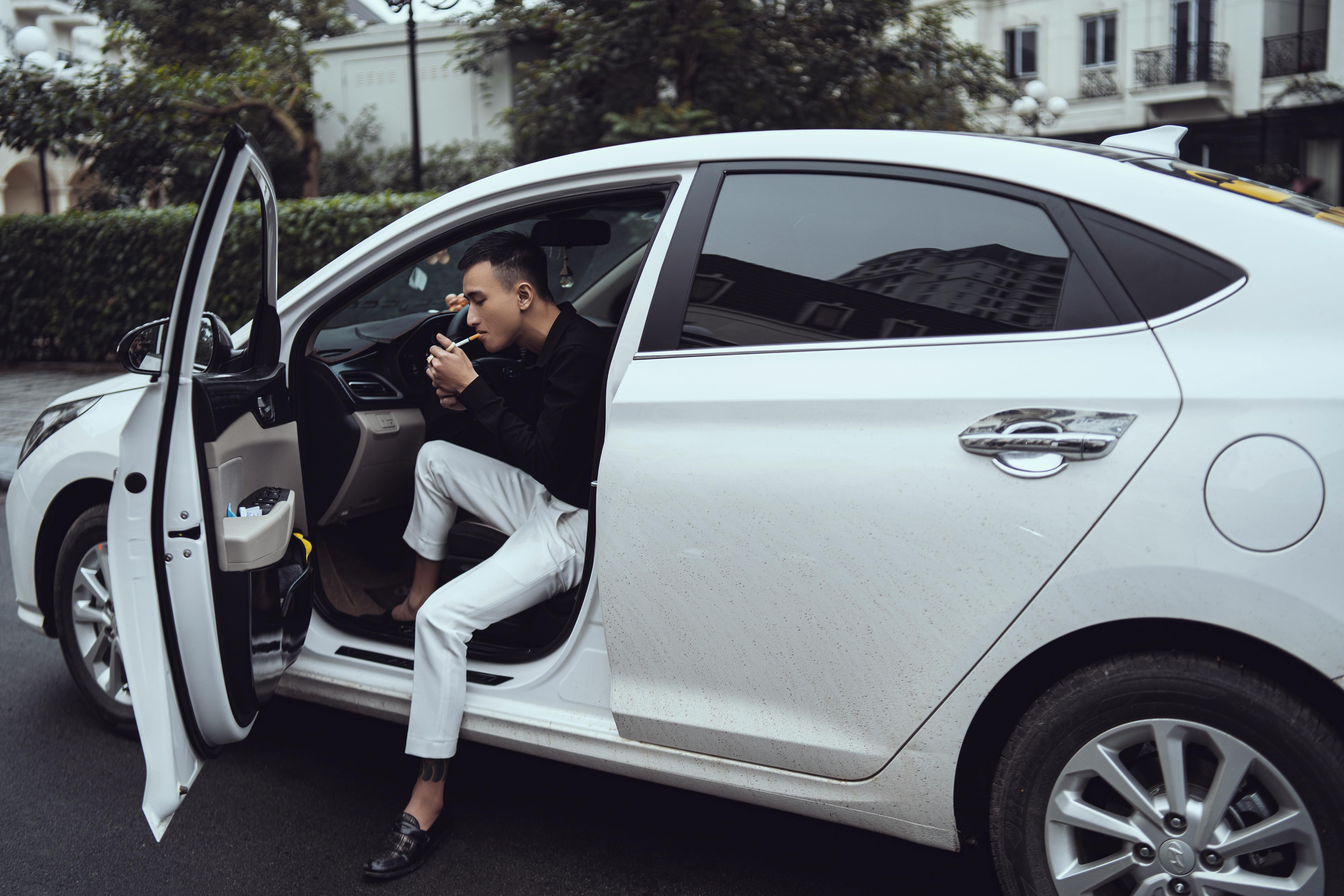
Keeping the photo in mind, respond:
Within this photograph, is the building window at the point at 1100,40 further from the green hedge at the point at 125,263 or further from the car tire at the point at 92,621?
the car tire at the point at 92,621

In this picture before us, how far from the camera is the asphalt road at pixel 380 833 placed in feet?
7.94

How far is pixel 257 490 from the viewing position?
251 cm

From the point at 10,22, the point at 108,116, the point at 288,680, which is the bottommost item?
the point at 288,680

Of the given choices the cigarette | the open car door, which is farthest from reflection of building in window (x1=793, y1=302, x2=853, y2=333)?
the open car door

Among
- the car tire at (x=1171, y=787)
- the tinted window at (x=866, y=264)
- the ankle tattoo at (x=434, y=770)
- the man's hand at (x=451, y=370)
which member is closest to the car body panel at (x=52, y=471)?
the man's hand at (x=451, y=370)

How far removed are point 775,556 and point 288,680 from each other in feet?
4.90

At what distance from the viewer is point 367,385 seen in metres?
3.26

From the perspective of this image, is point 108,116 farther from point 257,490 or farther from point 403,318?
point 257,490

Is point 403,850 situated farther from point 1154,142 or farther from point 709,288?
point 1154,142

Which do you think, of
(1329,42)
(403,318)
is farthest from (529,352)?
(1329,42)

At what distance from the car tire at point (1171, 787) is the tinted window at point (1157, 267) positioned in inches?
24.3

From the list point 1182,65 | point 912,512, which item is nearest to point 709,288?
point 912,512

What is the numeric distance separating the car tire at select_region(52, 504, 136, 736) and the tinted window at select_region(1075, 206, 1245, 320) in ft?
8.86

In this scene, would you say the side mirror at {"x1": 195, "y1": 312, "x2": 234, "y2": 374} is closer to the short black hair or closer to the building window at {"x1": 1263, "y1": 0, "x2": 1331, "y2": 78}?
the short black hair
